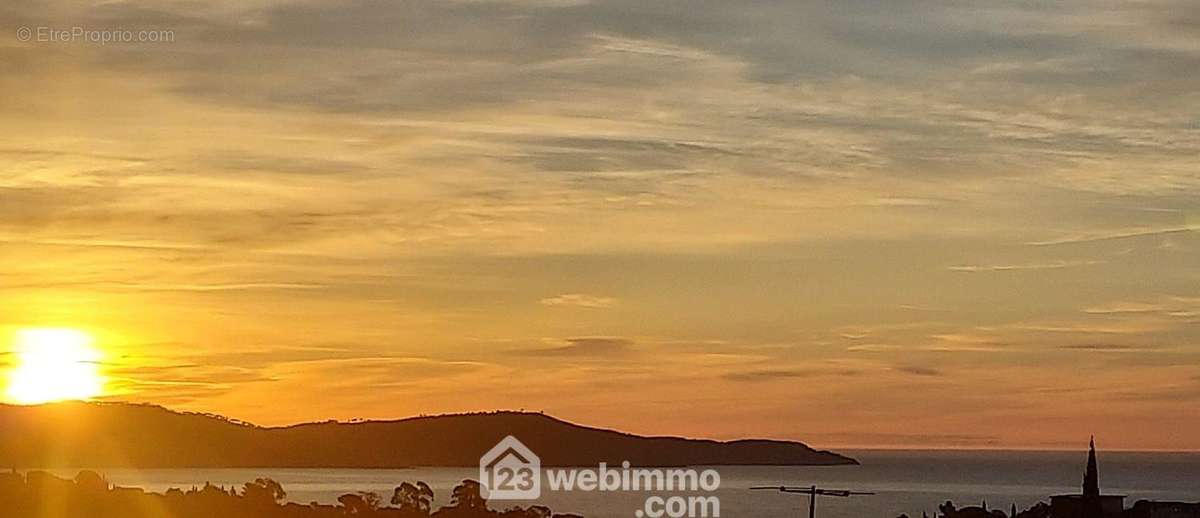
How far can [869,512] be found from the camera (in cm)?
13975

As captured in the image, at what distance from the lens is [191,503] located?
79.7 meters

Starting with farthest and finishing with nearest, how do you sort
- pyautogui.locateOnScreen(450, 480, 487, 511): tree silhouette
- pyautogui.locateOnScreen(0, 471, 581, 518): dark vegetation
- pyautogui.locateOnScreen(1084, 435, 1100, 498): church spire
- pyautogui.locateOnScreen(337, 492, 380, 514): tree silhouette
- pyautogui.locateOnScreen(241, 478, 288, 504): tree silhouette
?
pyautogui.locateOnScreen(241, 478, 288, 504): tree silhouette < pyautogui.locateOnScreen(450, 480, 487, 511): tree silhouette < pyautogui.locateOnScreen(337, 492, 380, 514): tree silhouette < pyautogui.locateOnScreen(0, 471, 581, 518): dark vegetation < pyautogui.locateOnScreen(1084, 435, 1100, 498): church spire

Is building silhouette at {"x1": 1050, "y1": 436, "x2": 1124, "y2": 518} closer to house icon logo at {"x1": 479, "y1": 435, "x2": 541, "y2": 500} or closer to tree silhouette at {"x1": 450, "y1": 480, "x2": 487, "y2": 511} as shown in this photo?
house icon logo at {"x1": 479, "y1": 435, "x2": 541, "y2": 500}

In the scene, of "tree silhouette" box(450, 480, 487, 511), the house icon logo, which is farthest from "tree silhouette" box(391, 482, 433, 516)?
the house icon logo

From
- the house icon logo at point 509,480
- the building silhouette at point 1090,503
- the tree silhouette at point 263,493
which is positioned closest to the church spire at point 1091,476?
the building silhouette at point 1090,503

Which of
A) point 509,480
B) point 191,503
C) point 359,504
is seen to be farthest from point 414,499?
point 509,480

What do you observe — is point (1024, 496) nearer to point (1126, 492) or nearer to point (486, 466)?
point (1126, 492)

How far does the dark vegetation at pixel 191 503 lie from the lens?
70.9 meters

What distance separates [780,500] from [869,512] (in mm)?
20846

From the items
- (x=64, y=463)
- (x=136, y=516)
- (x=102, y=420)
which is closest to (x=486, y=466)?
(x=136, y=516)

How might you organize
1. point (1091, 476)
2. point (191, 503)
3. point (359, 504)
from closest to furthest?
point (1091, 476) < point (191, 503) < point (359, 504)

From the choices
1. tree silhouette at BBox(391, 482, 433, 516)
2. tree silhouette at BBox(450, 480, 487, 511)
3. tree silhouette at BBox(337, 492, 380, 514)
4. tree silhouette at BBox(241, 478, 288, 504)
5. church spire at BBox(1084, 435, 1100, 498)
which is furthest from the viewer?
tree silhouette at BBox(241, 478, 288, 504)

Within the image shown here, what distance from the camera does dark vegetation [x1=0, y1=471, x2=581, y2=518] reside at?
70938 millimetres

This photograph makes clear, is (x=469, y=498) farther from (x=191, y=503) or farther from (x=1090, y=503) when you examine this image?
(x=1090, y=503)
